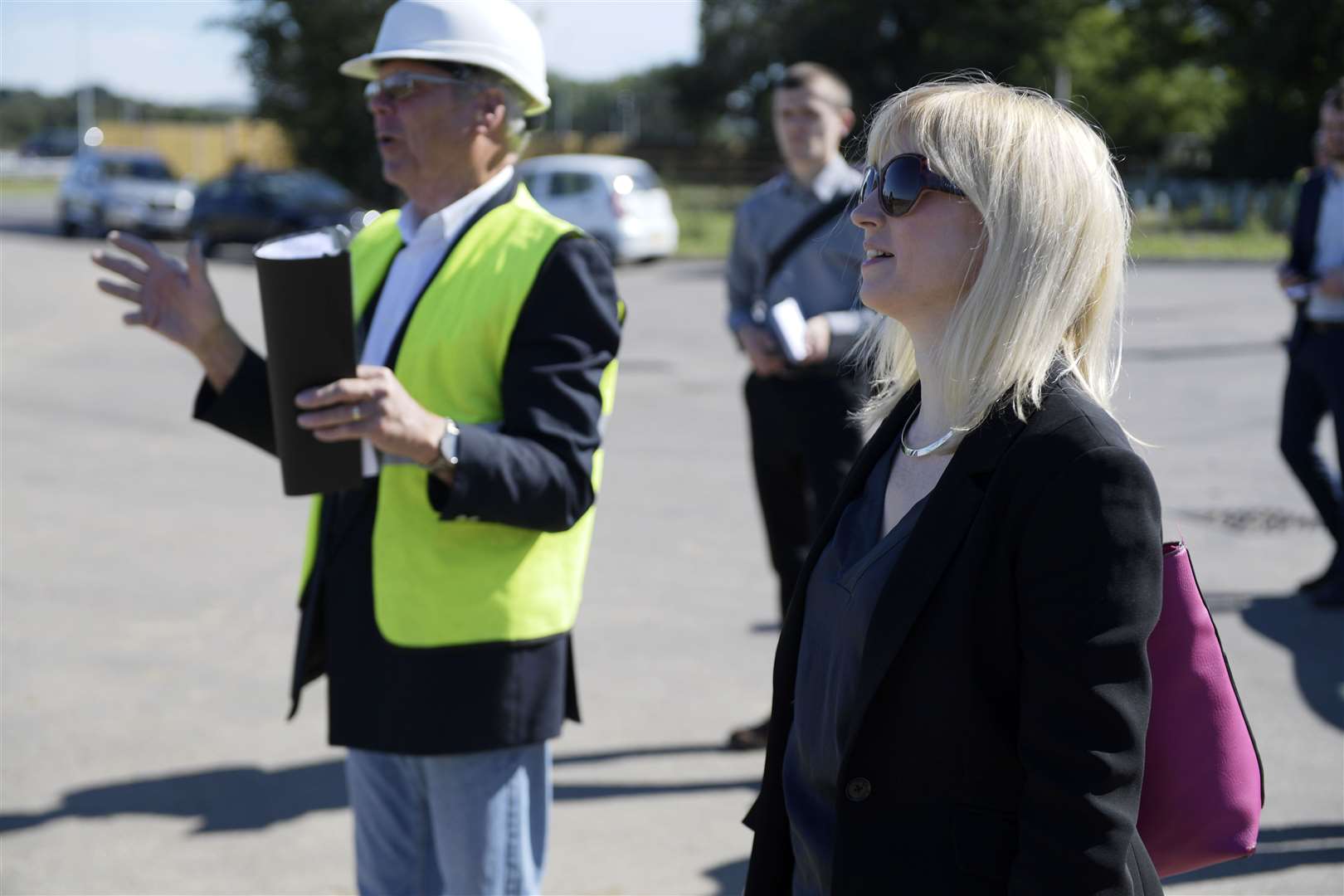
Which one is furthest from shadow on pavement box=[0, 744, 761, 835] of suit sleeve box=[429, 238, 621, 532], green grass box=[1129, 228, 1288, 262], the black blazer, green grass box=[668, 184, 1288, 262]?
green grass box=[1129, 228, 1288, 262]

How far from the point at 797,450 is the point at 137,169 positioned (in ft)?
92.5

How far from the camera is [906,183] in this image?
1.89 meters

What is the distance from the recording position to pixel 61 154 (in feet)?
257

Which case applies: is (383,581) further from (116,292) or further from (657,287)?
(657,287)

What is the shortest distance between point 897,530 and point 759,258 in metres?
3.08

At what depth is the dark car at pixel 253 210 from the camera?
979 inches

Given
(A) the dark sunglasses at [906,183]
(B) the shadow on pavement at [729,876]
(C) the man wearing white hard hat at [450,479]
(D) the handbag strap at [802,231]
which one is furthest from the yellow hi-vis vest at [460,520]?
(D) the handbag strap at [802,231]

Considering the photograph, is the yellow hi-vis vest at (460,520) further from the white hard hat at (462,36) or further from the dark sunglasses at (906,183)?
the dark sunglasses at (906,183)

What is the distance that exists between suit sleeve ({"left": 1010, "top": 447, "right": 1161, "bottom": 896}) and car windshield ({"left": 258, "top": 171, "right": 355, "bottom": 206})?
25105 millimetres

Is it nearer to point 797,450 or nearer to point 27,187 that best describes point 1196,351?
point 797,450

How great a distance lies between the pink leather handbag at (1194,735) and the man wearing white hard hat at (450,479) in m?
1.18

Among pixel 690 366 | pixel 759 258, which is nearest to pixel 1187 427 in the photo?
pixel 690 366

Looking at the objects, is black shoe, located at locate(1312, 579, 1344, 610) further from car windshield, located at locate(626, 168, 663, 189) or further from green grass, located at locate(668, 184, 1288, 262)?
car windshield, located at locate(626, 168, 663, 189)

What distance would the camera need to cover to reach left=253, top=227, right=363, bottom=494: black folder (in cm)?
218
